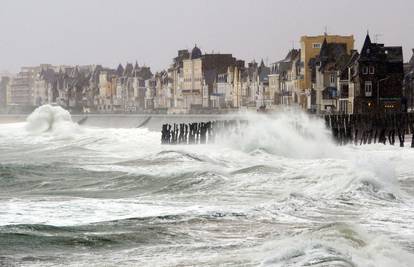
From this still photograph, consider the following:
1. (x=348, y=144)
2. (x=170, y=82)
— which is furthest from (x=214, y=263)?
(x=170, y=82)

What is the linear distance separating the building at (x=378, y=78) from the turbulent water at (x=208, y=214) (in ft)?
144

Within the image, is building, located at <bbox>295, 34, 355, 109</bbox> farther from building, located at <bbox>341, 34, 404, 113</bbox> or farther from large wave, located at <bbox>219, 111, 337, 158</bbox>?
large wave, located at <bbox>219, 111, 337, 158</bbox>

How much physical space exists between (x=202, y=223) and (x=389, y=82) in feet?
207

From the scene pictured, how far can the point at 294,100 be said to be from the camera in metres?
118

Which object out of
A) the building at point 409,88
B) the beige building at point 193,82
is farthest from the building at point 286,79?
the beige building at point 193,82

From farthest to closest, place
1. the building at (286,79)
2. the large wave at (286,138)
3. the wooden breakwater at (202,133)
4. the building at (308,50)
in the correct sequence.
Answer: the building at (286,79) < the building at (308,50) < the wooden breakwater at (202,133) < the large wave at (286,138)

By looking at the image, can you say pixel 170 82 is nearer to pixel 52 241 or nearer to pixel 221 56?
pixel 221 56

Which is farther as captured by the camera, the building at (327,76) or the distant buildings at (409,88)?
the building at (327,76)

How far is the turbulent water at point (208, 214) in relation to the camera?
44.7 ft

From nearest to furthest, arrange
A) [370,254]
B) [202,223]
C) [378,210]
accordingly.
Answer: [370,254] < [202,223] < [378,210]

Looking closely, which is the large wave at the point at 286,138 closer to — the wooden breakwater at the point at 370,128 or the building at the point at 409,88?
the wooden breakwater at the point at 370,128

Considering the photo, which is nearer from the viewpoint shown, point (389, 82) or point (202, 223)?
point (202, 223)

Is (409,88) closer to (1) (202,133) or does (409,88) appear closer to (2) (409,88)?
(2) (409,88)

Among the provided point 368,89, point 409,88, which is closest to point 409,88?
point 409,88
